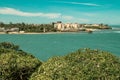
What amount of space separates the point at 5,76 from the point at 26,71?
152 centimetres

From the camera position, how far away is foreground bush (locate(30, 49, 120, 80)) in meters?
13.2

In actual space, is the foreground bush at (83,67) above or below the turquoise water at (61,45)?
above

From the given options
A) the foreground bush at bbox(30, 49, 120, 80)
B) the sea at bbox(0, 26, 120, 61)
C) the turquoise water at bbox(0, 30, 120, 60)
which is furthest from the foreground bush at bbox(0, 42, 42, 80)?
the turquoise water at bbox(0, 30, 120, 60)

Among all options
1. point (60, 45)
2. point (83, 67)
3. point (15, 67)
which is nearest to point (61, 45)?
point (60, 45)

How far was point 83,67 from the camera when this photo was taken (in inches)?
536

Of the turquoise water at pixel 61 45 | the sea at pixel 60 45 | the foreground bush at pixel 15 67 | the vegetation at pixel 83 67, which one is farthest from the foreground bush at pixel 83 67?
the turquoise water at pixel 61 45

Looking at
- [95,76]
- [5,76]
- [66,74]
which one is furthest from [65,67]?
[5,76]

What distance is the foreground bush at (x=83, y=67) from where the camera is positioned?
13.2 metres

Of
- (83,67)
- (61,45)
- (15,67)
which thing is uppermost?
(83,67)

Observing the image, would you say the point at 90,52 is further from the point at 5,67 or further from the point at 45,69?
the point at 5,67

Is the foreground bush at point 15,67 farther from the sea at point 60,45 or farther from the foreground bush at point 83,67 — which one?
the sea at point 60,45

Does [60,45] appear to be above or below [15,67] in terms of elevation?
below

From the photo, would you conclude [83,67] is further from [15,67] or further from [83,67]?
[15,67]

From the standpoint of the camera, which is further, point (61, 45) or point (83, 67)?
point (61, 45)
